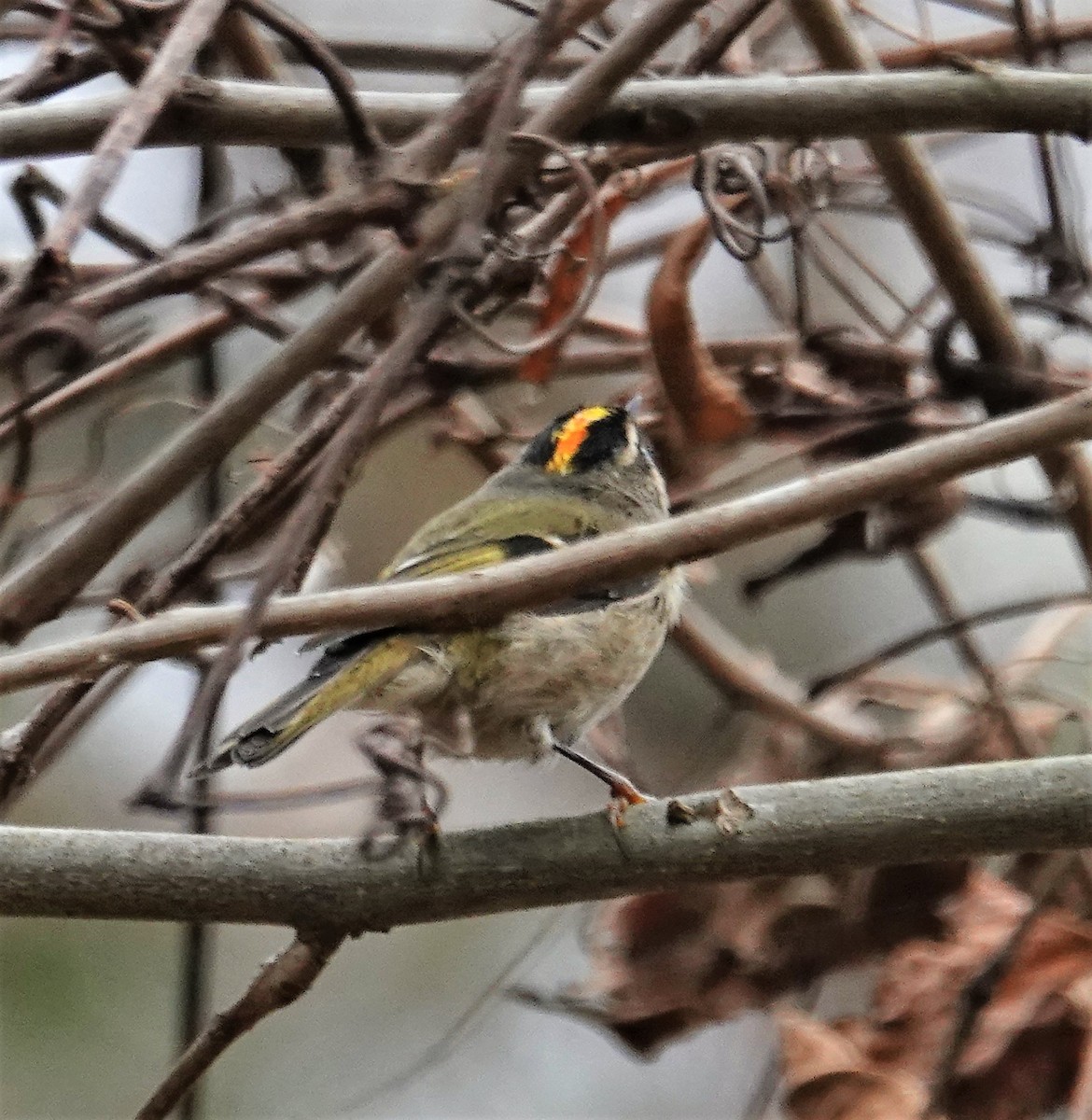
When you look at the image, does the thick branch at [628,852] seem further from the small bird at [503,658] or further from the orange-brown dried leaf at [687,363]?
the orange-brown dried leaf at [687,363]

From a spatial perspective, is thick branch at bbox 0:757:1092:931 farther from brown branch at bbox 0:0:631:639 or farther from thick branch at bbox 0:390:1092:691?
thick branch at bbox 0:390:1092:691

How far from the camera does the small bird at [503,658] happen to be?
1946mm

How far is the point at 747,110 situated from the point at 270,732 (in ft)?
2.77

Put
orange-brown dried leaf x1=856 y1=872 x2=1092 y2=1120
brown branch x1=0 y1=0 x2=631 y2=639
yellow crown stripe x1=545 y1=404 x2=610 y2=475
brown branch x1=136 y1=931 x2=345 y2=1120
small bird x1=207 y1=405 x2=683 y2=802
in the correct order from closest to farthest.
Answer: brown branch x1=0 y1=0 x2=631 y2=639 → brown branch x1=136 y1=931 x2=345 y2=1120 → small bird x1=207 y1=405 x2=683 y2=802 → orange-brown dried leaf x1=856 y1=872 x2=1092 y2=1120 → yellow crown stripe x1=545 y1=404 x2=610 y2=475

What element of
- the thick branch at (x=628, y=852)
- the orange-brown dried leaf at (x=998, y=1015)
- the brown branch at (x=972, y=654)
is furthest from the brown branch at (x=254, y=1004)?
the brown branch at (x=972, y=654)

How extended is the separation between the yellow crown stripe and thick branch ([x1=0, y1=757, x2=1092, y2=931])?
1274 mm

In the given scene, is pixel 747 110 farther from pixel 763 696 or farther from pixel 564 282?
pixel 763 696

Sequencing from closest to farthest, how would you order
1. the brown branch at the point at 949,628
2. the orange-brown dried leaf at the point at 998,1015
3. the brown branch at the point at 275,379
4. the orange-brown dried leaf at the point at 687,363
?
1. the brown branch at the point at 275,379
2. the orange-brown dried leaf at the point at 998,1015
3. the orange-brown dried leaf at the point at 687,363
4. the brown branch at the point at 949,628

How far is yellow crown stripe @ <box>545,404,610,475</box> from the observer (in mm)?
2719

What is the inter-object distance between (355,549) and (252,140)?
2092 mm

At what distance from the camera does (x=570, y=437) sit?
272 centimetres

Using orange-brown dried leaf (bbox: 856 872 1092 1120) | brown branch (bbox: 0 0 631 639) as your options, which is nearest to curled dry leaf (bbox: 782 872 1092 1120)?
orange-brown dried leaf (bbox: 856 872 1092 1120)

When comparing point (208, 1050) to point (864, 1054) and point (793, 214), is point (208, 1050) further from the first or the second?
point (793, 214)

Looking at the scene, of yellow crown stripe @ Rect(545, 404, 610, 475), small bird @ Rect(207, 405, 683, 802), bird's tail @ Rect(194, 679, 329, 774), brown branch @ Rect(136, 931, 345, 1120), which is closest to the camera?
brown branch @ Rect(136, 931, 345, 1120)
